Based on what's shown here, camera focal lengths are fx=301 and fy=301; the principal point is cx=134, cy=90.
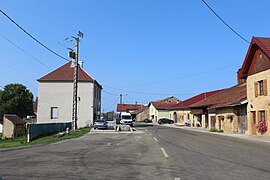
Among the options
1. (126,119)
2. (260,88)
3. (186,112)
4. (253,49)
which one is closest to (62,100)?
(126,119)

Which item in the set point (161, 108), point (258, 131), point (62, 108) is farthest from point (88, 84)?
point (161, 108)

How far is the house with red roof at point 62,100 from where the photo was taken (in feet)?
161

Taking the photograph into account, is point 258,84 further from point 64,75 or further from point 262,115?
point 64,75

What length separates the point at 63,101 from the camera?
49.4m

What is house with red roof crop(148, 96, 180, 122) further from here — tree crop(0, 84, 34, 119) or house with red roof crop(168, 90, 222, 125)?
tree crop(0, 84, 34, 119)

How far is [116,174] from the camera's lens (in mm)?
8188

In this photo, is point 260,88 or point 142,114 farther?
point 142,114

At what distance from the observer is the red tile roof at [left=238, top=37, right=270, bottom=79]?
25984 millimetres

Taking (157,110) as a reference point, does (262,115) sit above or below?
below

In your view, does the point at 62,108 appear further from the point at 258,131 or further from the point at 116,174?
the point at 116,174

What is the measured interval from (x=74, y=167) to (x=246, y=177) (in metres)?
5.02

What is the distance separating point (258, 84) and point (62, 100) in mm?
31871

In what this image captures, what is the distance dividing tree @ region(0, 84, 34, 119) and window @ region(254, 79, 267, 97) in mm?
51775

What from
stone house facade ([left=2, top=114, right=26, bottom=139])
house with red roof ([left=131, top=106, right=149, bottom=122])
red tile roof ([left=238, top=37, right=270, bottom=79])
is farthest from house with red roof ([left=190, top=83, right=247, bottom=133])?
house with red roof ([left=131, top=106, right=149, bottom=122])
